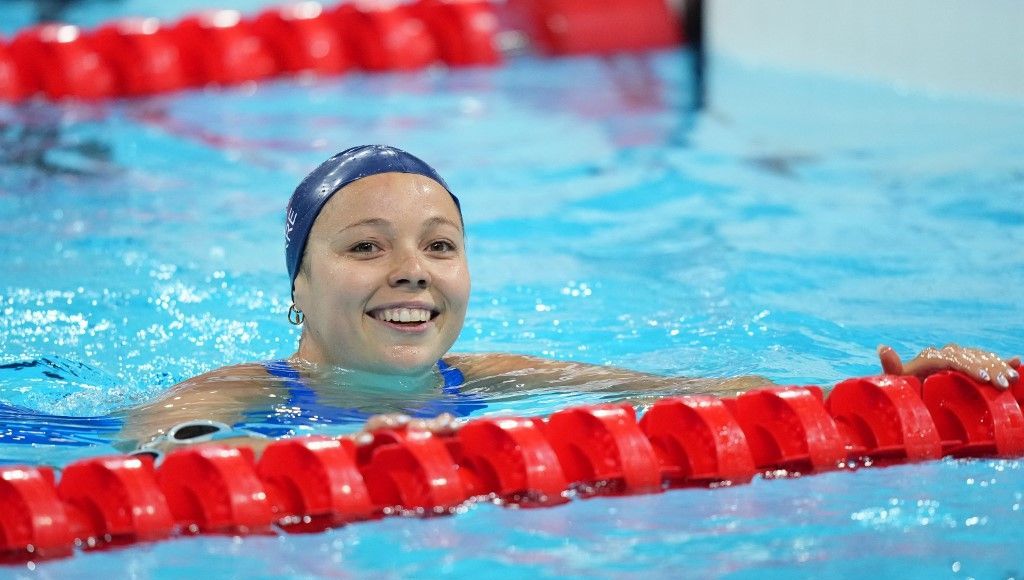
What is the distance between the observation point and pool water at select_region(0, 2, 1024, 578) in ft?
10.1

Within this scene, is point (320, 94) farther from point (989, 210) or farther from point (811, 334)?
point (811, 334)

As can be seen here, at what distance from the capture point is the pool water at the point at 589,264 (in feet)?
10.1

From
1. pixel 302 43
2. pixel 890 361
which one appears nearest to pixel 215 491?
pixel 890 361

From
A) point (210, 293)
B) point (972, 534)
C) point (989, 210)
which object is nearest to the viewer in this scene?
point (972, 534)

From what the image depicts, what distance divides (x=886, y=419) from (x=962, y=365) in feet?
0.82

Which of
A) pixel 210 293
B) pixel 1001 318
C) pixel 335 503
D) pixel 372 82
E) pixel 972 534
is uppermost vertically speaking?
pixel 372 82

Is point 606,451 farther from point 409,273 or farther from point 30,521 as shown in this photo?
point 30,521

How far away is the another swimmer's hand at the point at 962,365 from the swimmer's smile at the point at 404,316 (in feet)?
3.95

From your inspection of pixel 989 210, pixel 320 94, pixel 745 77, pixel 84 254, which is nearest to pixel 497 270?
pixel 84 254

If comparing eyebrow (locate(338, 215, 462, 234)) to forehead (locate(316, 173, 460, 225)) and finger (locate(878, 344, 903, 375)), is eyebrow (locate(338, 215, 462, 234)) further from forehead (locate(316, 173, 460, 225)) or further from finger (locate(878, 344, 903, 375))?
finger (locate(878, 344, 903, 375))

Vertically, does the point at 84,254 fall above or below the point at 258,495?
above

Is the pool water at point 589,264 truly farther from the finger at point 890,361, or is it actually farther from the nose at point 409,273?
the nose at point 409,273

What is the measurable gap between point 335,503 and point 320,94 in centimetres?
657

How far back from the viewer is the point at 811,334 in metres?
4.95
